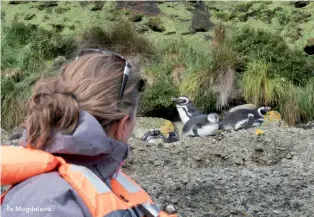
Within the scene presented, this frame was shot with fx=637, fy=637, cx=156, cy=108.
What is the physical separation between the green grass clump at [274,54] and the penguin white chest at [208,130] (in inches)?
88.3

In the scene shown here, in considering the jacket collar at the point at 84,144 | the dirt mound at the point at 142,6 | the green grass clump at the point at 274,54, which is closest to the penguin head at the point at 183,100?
the green grass clump at the point at 274,54

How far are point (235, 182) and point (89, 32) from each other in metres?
6.45

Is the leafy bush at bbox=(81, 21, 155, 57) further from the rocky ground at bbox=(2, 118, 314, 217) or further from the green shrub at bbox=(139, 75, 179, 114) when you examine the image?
the rocky ground at bbox=(2, 118, 314, 217)

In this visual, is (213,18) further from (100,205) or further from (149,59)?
(100,205)

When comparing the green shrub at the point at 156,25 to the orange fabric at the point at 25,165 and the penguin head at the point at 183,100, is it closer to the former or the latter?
the penguin head at the point at 183,100

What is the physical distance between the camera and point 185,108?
28.8ft

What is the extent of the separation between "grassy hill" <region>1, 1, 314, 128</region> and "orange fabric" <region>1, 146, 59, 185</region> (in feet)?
19.1

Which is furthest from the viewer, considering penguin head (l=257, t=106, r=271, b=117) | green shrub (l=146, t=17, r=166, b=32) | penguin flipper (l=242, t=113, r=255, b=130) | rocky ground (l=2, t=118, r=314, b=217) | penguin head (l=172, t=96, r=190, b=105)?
green shrub (l=146, t=17, r=166, b=32)

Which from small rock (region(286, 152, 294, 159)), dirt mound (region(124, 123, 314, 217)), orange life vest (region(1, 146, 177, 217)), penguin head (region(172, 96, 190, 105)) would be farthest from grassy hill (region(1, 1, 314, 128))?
orange life vest (region(1, 146, 177, 217))

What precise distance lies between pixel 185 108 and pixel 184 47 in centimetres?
252

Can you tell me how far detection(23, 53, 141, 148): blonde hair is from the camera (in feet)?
5.41

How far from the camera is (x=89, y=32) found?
11.2m

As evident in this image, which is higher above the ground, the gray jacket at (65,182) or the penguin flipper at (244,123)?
the gray jacket at (65,182)

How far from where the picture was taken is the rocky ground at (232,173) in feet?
15.5
